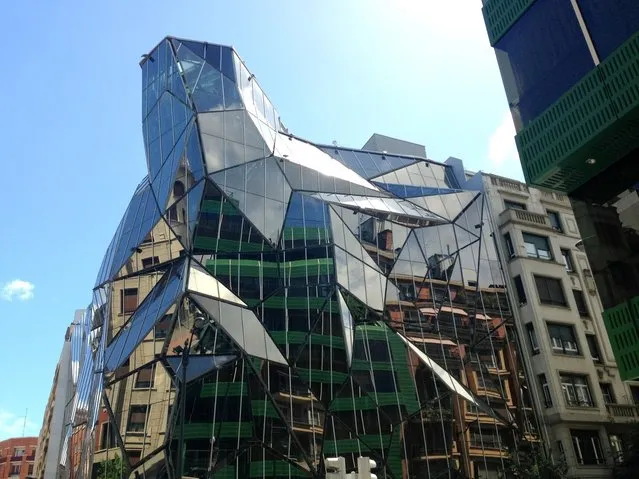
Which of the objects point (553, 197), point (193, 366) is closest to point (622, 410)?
point (553, 197)

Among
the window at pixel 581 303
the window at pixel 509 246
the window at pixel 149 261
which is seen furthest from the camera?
the window at pixel 509 246

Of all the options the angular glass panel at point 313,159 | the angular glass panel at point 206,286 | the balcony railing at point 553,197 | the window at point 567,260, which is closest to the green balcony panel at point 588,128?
the angular glass panel at point 206,286

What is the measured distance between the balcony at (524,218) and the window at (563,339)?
5745 mm

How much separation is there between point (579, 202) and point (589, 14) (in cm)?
433

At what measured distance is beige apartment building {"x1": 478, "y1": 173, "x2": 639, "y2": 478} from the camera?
2742 centimetres

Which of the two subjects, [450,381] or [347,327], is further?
[450,381]

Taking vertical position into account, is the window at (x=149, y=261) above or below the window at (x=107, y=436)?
above

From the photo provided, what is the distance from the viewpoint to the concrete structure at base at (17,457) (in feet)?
300

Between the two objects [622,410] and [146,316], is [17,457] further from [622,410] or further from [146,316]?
[622,410]

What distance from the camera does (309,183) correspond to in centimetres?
2769

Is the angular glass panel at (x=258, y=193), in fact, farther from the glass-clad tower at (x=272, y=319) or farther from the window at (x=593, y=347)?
the window at (x=593, y=347)

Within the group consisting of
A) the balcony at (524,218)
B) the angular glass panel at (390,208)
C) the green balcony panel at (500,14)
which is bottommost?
the green balcony panel at (500,14)

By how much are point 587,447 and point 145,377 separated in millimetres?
18991

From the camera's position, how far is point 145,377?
73.7 ft
